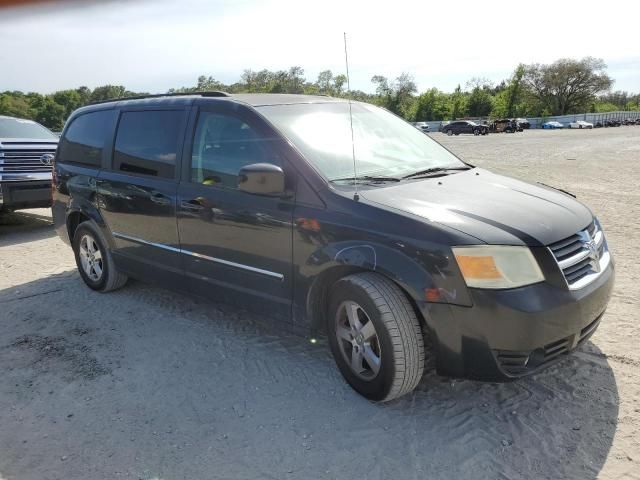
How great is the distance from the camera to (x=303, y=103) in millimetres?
3963

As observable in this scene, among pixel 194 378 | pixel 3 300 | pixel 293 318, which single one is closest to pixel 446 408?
pixel 293 318

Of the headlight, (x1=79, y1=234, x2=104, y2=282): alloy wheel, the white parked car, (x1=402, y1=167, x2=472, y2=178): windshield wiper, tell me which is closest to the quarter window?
(x1=402, y1=167, x2=472, y2=178): windshield wiper

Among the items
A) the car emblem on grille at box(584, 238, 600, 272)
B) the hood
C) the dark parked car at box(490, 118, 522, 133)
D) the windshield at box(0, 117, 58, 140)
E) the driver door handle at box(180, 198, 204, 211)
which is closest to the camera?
the hood

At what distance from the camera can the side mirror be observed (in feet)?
10.3

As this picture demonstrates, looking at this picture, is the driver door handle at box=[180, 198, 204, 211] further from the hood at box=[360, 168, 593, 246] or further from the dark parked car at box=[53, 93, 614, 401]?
the hood at box=[360, 168, 593, 246]

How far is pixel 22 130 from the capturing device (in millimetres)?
9070

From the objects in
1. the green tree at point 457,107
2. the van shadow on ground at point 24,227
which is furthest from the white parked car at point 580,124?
the van shadow on ground at point 24,227

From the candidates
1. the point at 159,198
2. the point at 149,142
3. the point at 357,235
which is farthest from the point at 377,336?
the point at 149,142

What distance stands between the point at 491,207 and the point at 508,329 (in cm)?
73

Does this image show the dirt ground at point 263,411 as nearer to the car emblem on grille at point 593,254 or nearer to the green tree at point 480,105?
the car emblem on grille at point 593,254

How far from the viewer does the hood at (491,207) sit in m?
2.74

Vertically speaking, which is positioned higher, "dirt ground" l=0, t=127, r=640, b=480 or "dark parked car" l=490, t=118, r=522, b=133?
"dark parked car" l=490, t=118, r=522, b=133

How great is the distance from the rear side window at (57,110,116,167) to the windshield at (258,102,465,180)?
1.93m

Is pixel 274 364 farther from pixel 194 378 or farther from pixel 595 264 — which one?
pixel 595 264
